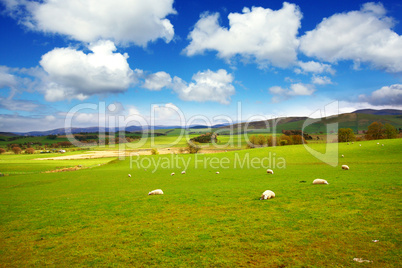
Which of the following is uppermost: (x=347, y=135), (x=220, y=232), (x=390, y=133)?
(x=390, y=133)

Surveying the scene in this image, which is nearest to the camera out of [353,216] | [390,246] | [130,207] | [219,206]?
[390,246]

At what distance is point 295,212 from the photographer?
8.85m

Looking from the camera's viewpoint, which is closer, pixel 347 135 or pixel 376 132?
pixel 347 135

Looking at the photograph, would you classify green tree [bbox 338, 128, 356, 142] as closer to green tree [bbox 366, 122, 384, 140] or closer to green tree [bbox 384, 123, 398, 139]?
green tree [bbox 366, 122, 384, 140]

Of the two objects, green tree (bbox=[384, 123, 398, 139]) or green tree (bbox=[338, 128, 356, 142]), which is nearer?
green tree (bbox=[384, 123, 398, 139])

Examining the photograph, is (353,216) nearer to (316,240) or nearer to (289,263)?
(316,240)

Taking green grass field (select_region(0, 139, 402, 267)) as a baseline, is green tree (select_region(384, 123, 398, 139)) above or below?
above

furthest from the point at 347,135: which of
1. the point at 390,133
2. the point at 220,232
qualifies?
the point at 220,232

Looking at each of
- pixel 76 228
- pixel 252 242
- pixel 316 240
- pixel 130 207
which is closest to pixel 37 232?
pixel 76 228

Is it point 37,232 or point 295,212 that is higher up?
point 295,212

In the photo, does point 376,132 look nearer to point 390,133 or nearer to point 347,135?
point 390,133

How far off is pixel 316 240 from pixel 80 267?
22.6ft

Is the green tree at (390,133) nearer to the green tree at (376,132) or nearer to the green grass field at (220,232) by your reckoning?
the green tree at (376,132)

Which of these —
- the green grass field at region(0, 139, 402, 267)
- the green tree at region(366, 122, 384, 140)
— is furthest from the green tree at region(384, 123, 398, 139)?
the green grass field at region(0, 139, 402, 267)
